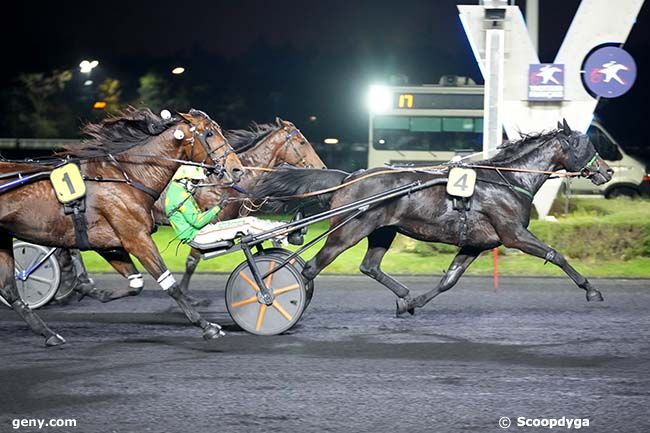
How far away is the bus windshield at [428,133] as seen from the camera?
27672 millimetres

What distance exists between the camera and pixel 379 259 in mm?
9930

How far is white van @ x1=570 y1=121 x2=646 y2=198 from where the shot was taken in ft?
88.0

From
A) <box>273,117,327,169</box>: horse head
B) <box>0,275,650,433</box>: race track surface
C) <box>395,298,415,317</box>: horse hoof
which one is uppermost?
<box>273,117,327,169</box>: horse head

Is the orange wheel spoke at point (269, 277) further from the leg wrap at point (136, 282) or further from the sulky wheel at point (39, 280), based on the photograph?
the sulky wheel at point (39, 280)

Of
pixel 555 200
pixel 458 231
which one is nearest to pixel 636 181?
pixel 555 200

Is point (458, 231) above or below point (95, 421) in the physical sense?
above

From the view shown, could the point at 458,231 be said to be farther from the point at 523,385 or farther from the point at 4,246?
the point at 4,246

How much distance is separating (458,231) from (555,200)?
28.5 feet

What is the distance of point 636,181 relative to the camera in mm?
26891

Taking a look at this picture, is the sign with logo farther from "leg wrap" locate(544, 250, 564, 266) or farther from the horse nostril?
the horse nostril

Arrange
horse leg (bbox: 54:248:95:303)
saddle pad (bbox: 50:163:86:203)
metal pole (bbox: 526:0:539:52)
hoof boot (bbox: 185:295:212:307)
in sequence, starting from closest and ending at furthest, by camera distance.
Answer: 1. saddle pad (bbox: 50:163:86:203)
2. horse leg (bbox: 54:248:95:303)
3. hoof boot (bbox: 185:295:212:307)
4. metal pole (bbox: 526:0:539:52)

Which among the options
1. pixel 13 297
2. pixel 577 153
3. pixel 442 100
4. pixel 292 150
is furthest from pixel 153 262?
pixel 442 100

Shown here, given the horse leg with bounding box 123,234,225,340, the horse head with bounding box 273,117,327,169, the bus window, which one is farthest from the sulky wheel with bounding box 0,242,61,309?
the bus window

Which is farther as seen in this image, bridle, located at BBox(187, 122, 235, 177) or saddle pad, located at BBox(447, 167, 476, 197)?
saddle pad, located at BBox(447, 167, 476, 197)
